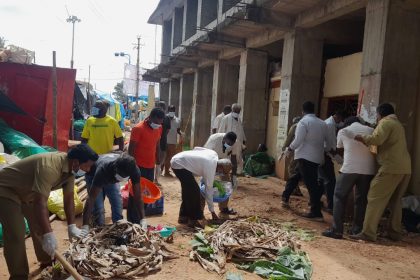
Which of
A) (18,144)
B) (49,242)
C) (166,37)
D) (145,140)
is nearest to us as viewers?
(49,242)

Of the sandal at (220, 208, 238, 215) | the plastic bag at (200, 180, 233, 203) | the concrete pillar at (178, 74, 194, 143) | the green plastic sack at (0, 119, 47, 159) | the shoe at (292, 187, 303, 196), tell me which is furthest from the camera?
the concrete pillar at (178, 74, 194, 143)

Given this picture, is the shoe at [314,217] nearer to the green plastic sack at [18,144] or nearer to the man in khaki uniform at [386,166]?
the man in khaki uniform at [386,166]

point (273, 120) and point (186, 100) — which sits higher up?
point (186, 100)

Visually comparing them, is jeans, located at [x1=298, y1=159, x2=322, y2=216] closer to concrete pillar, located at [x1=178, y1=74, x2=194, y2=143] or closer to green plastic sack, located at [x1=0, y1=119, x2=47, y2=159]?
green plastic sack, located at [x1=0, y1=119, x2=47, y2=159]

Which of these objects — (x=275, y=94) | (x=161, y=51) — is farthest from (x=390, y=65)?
(x=161, y=51)

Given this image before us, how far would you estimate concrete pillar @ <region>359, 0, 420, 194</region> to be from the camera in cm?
626

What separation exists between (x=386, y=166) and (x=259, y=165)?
18.5ft

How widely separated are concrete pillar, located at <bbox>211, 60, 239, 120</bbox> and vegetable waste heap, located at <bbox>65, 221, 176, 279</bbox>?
10.3m

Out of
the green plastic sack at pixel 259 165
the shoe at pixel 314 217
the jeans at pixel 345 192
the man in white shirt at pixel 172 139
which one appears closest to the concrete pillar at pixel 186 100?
the green plastic sack at pixel 259 165

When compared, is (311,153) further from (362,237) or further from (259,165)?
(259,165)

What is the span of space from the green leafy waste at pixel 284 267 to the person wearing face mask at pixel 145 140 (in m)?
2.44

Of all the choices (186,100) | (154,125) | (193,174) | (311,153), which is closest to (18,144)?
(154,125)

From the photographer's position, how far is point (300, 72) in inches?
372

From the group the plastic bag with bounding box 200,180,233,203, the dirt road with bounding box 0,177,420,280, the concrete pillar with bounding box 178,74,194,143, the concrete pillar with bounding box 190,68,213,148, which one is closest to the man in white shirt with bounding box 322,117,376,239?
the dirt road with bounding box 0,177,420,280
